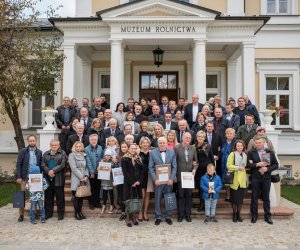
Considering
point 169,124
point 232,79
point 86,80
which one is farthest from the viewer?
point 86,80

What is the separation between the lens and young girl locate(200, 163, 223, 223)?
27.2 ft

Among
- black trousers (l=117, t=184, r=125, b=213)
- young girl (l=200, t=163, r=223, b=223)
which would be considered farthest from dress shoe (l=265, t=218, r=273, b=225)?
black trousers (l=117, t=184, r=125, b=213)

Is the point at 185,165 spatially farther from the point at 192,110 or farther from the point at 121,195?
the point at 192,110

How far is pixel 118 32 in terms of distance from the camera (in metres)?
12.5

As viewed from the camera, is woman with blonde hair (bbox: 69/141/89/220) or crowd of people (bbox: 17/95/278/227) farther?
woman with blonde hair (bbox: 69/141/89/220)

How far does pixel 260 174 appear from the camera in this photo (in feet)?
27.9

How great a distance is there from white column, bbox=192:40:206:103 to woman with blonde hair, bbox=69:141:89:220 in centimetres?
510

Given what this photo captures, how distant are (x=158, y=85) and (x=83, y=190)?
8.70 metres

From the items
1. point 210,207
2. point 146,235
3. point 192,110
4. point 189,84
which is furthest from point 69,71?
point 146,235

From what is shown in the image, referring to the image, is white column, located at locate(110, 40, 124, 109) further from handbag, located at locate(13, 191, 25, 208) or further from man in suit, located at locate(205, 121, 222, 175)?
handbag, located at locate(13, 191, 25, 208)

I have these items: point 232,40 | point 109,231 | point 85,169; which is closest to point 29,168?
point 85,169

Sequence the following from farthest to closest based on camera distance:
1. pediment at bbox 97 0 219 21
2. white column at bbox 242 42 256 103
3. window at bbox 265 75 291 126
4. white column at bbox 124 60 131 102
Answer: window at bbox 265 75 291 126 < white column at bbox 124 60 131 102 < white column at bbox 242 42 256 103 < pediment at bbox 97 0 219 21

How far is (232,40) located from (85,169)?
681cm

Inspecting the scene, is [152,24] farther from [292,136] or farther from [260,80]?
[292,136]
